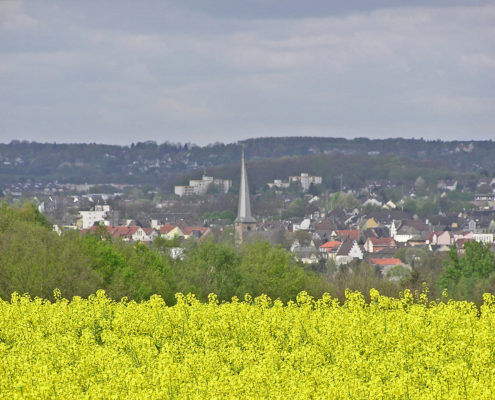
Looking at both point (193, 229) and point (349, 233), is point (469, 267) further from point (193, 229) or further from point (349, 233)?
point (193, 229)

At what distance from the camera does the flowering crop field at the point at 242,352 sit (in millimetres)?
17656

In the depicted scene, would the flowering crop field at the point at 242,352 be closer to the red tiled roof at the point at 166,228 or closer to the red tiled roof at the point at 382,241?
the red tiled roof at the point at 382,241

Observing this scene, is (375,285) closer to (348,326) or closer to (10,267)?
(10,267)

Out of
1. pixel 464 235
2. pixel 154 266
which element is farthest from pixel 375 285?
pixel 464 235

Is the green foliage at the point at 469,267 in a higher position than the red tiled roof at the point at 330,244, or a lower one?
higher

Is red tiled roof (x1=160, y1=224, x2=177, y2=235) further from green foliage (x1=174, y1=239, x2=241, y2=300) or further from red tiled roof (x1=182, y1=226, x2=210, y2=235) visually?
green foliage (x1=174, y1=239, x2=241, y2=300)

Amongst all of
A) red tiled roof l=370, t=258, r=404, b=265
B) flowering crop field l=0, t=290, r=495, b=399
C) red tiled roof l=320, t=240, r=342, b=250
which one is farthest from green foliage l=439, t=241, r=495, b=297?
red tiled roof l=320, t=240, r=342, b=250

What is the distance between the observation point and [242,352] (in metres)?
22.1

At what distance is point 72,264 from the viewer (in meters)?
38.5

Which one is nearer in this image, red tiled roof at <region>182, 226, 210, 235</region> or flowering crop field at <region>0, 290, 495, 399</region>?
flowering crop field at <region>0, 290, 495, 399</region>

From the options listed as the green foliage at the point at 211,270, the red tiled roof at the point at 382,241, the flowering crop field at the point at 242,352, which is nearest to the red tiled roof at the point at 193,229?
the red tiled roof at the point at 382,241

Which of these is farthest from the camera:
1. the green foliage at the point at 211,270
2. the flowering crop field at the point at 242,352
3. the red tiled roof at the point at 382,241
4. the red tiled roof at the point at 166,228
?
the red tiled roof at the point at 166,228

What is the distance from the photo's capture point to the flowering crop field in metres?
17.7

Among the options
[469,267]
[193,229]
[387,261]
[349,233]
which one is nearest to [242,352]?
[469,267]
